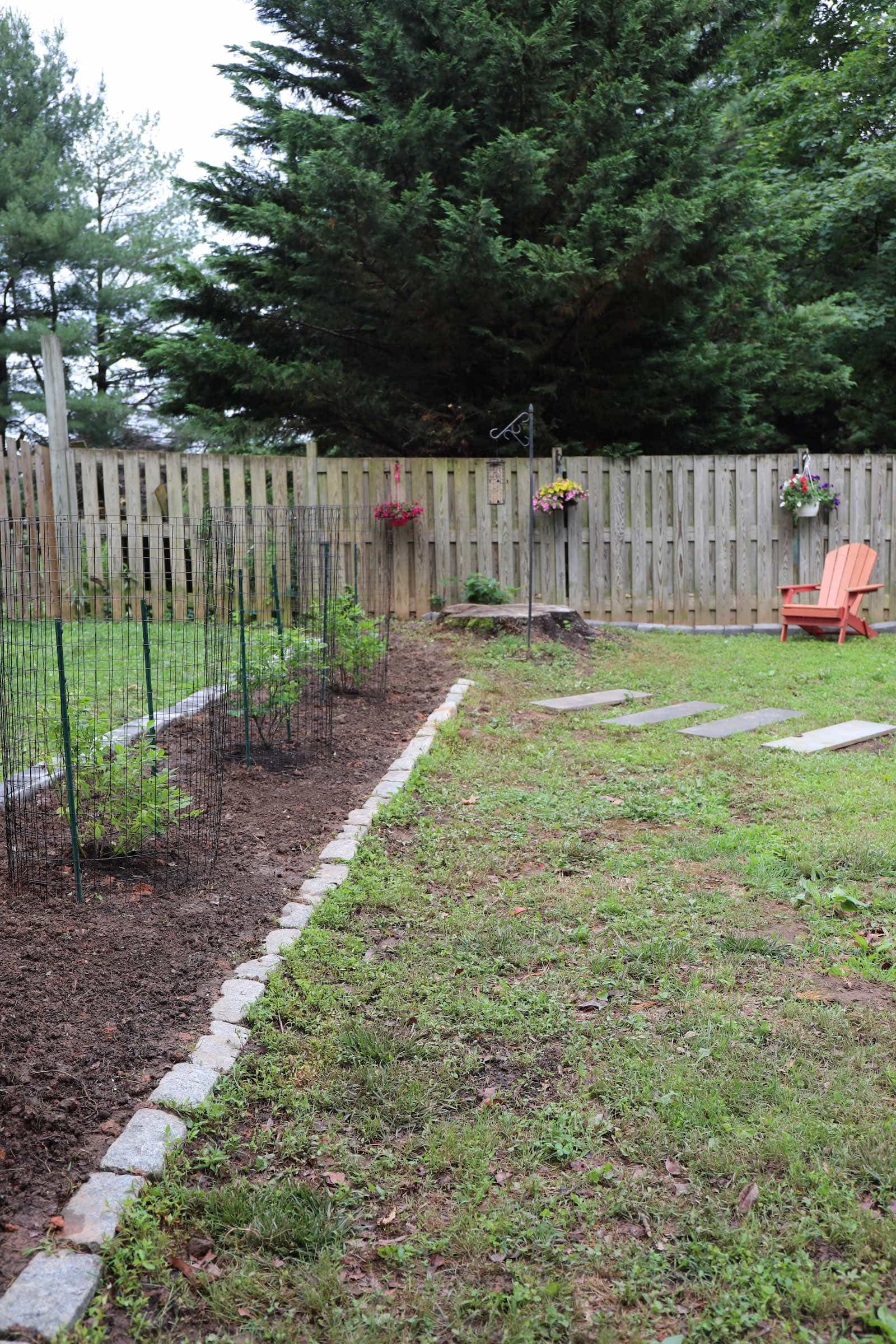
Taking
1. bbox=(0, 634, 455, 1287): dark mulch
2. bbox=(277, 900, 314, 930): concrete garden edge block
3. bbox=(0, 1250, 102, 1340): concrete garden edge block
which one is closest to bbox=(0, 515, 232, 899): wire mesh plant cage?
bbox=(0, 634, 455, 1287): dark mulch

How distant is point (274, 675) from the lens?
4617 mm

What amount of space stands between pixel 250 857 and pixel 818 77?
50.2 feet

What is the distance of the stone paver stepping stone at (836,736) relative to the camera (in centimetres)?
490

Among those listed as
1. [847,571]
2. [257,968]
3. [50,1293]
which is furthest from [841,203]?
[50,1293]

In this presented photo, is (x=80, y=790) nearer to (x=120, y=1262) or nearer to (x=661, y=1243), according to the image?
(x=120, y=1262)

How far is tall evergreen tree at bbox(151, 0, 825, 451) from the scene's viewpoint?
9.92 m

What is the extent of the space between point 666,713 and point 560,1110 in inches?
156

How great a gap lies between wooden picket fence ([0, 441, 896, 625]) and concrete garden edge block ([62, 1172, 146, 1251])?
25.5 feet

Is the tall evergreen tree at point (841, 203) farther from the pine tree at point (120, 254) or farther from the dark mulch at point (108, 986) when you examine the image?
the dark mulch at point (108, 986)

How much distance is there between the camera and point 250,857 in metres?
3.45

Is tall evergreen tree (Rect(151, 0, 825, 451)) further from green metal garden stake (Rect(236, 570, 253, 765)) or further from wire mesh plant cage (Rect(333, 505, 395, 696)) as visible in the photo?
green metal garden stake (Rect(236, 570, 253, 765))

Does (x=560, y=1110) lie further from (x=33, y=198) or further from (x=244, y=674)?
(x=33, y=198)

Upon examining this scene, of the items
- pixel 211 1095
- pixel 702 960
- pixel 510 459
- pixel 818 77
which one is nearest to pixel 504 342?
pixel 510 459

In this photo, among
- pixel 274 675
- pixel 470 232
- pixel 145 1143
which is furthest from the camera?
pixel 470 232
